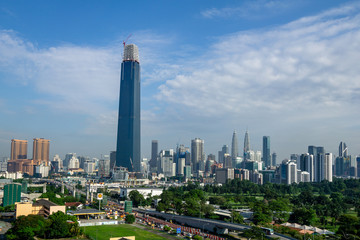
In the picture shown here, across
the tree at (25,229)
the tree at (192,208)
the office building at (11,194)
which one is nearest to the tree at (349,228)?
the tree at (192,208)

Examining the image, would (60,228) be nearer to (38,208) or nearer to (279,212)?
(38,208)

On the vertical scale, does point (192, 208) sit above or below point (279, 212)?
below

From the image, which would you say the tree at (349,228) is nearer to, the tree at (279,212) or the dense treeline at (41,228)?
the tree at (279,212)

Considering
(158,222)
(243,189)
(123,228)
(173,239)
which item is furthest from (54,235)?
(243,189)

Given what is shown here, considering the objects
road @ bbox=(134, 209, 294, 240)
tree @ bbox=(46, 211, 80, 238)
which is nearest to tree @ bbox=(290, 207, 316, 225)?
road @ bbox=(134, 209, 294, 240)

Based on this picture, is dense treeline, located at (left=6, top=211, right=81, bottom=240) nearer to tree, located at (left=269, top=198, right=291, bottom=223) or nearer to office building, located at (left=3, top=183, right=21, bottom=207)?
office building, located at (left=3, top=183, right=21, bottom=207)

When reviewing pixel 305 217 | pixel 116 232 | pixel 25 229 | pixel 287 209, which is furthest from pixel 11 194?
pixel 305 217
